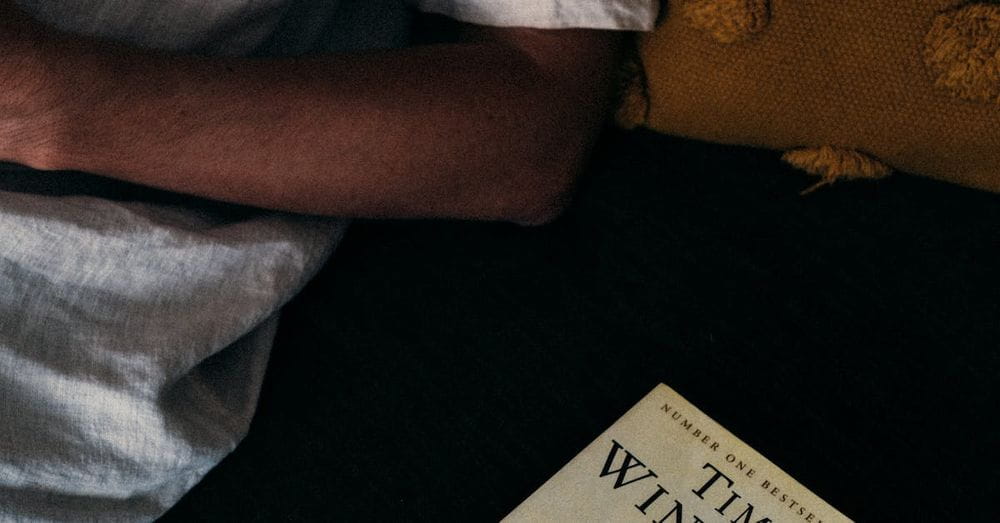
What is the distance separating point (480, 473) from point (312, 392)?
14 cm

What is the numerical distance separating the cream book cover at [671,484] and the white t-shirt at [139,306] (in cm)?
23

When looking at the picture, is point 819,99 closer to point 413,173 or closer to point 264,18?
point 413,173

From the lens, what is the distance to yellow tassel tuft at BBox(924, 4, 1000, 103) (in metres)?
0.65

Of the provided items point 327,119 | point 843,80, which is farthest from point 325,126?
point 843,80

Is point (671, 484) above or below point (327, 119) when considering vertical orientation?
below

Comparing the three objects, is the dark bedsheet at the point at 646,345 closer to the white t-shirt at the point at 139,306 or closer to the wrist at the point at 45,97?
the white t-shirt at the point at 139,306

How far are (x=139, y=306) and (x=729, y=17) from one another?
0.47 meters

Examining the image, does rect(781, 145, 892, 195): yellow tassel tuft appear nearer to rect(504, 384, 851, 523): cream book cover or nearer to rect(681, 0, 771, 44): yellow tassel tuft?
rect(681, 0, 771, 44): yellow tassel tuft

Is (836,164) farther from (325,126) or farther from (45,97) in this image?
(45,97)

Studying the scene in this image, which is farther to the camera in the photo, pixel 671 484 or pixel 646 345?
pixel 646 345

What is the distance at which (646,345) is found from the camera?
2.19 ft

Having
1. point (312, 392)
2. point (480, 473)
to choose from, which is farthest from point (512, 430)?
point (312, 392)

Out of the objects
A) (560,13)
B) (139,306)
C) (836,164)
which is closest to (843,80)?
(836,164)

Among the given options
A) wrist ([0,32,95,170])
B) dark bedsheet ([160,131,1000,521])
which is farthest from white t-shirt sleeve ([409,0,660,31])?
wrist ([0,32,95,170])
